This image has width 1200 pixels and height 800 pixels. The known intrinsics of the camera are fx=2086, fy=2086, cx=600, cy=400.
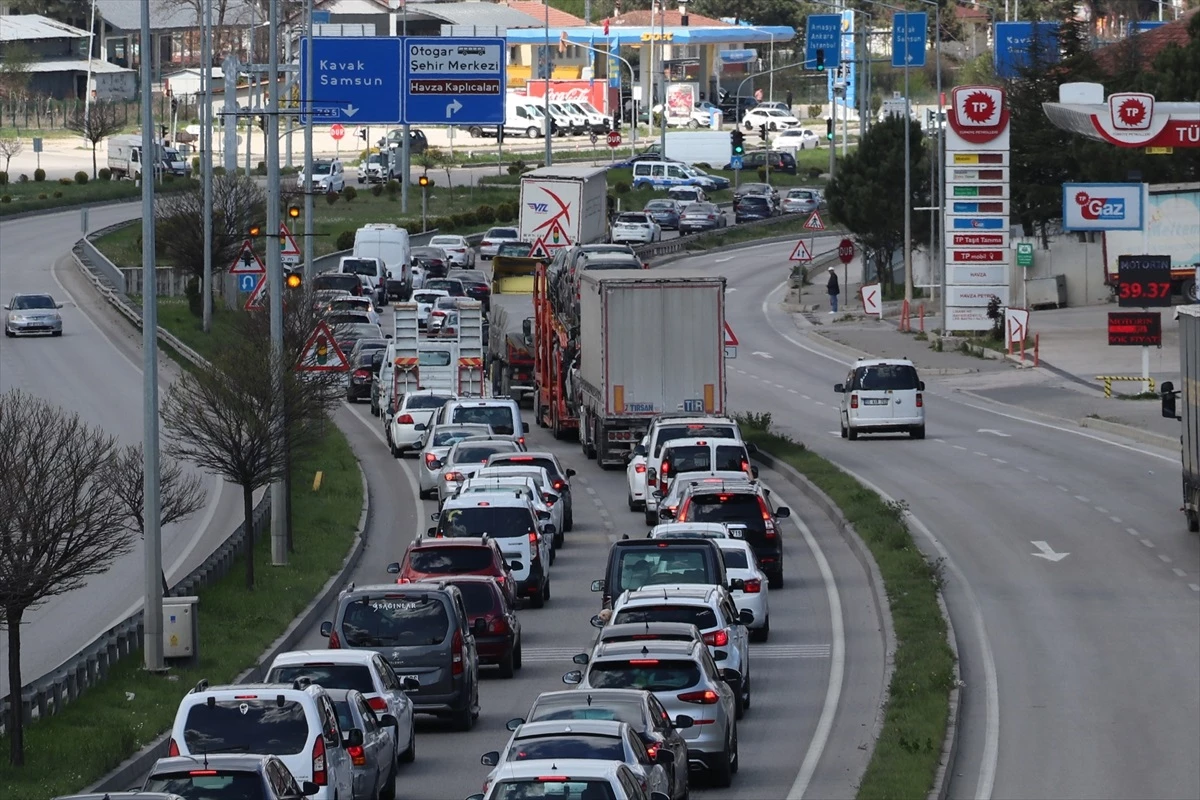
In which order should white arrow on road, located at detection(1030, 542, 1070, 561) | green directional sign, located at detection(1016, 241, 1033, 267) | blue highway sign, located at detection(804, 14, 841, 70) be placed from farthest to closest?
1. blue highway sign, located at detection(804, 14, 841, 70)
2. green directional sign, located at detection(1016, 241, 1033, 267)
3. white arrow on road, located at detection(1030, 542, 1070, 561)

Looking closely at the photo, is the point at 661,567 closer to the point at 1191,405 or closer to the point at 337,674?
the point at 337,674

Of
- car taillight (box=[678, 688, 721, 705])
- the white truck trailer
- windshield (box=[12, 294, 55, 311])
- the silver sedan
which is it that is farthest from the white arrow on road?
windshield (box=[12, 294, 55, 311])

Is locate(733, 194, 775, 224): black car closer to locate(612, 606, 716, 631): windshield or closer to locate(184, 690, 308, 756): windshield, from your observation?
locate(612, 606, 716, 631): windshield

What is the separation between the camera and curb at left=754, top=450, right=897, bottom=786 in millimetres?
22991

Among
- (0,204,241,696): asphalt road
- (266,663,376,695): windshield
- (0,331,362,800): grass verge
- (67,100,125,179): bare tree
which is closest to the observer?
(266,663,376,695): windshield

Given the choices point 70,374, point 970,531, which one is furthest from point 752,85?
point 970,531

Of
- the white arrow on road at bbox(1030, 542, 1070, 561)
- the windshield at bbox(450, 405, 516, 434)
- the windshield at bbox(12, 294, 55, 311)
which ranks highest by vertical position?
the windshield at bbox(12, 294, 55, 311)

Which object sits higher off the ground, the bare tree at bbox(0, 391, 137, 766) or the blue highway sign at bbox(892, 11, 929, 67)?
the blue highway sign at bbox(892, 11, 929, 67)

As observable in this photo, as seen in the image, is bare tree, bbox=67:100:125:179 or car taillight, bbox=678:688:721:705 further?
bare tree, bbox=67:100:125:179

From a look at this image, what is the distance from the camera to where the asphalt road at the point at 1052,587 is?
20.8 m

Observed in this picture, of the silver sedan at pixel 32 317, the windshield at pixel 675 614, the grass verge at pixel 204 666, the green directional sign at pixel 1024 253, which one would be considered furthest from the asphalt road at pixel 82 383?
the green directional sign at pixel 1024 253

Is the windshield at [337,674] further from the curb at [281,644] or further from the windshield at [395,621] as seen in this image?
the windshield at [395,621]

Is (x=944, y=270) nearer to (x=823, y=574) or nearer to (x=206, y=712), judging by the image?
(x=823, y=574)

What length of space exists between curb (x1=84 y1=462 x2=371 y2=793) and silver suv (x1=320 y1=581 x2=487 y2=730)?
2.20 meters
